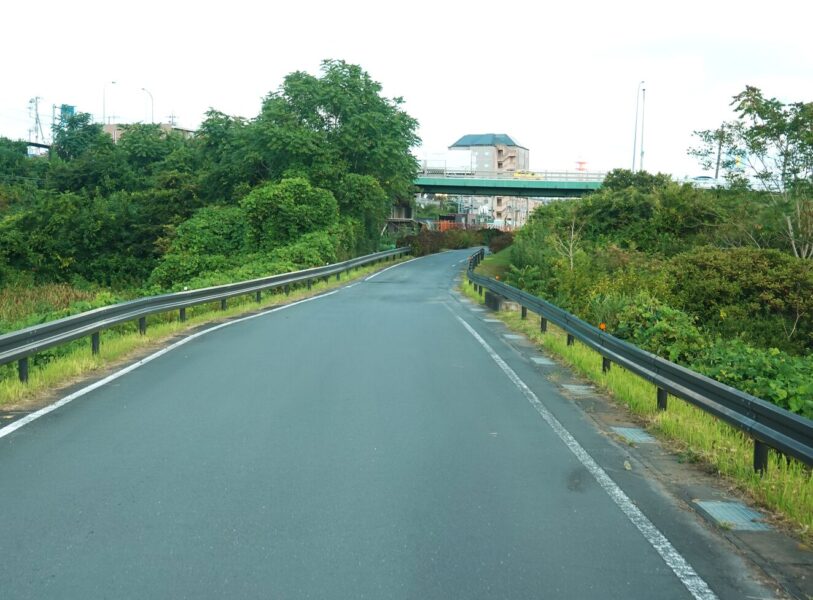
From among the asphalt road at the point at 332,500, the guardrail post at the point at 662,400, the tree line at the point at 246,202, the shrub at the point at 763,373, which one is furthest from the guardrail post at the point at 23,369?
the tree line at the point at 246,202

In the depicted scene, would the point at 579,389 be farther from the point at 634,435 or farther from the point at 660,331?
the point at 634,435

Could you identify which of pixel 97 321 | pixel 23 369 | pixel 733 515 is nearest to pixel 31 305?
pixel 97 321

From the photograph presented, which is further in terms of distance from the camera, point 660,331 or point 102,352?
point 102,352

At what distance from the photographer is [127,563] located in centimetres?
449

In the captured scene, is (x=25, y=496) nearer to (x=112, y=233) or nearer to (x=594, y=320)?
(x=594, y=320)

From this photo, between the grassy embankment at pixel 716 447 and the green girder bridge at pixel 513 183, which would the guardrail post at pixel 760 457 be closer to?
the grassy embankment at pixel 716 447

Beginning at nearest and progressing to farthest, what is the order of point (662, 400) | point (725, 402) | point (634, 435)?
point (725, 402) < point (634, 435) < point (662, 400)

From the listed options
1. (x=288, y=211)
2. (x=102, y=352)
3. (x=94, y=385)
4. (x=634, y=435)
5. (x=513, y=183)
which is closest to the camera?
(x=634, y=435)

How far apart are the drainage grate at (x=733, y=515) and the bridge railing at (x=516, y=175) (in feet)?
188

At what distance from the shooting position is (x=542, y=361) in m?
12.8

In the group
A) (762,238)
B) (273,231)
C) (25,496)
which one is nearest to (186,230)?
(273,231)

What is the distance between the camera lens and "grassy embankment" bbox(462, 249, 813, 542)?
5.65m

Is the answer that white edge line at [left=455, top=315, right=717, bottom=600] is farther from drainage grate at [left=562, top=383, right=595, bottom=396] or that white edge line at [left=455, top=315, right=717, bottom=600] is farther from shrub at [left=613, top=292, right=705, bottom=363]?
shrub at [left=613, top=292, right=705, bottom=363]

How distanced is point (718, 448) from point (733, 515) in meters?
1.68
